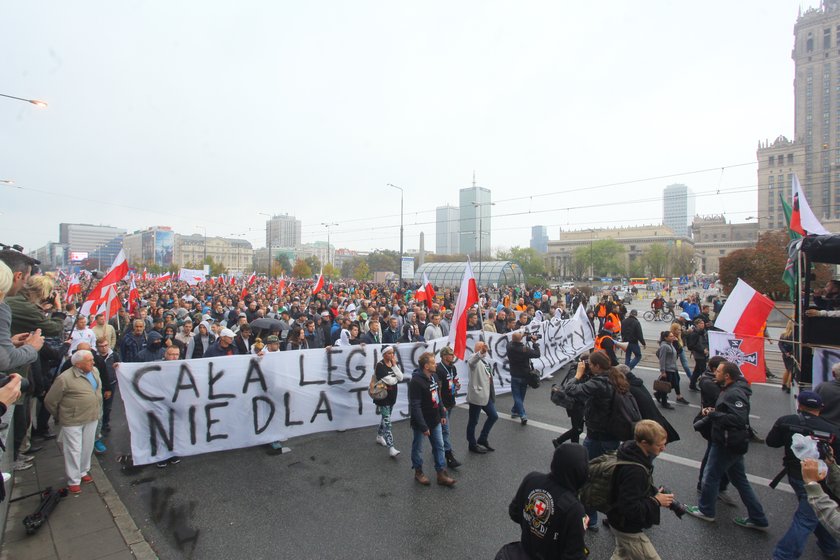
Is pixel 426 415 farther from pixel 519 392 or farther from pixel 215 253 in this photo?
pixel 215 253

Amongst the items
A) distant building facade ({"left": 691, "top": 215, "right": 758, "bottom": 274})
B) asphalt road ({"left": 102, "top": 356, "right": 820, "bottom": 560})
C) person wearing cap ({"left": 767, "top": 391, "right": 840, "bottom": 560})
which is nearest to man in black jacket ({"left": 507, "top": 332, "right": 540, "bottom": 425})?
asphalt road ({"left": 102, "top": 356, "right": 820, "bottom": 560})

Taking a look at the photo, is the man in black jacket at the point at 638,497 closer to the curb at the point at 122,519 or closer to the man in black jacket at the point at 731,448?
the man in black jacket at the point at 731,448

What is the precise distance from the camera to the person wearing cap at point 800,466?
366 cm

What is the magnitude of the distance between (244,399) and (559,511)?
517 centimetres

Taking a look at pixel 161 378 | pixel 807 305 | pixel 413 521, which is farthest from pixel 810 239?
pixel 161 378

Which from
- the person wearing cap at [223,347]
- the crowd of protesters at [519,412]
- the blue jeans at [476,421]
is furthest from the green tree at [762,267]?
the person wearing cap at [223,347]

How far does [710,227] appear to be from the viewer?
106375 mm

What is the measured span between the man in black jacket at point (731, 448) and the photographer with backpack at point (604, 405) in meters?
0.81

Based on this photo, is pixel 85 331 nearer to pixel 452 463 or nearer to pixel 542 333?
pixel 452 463

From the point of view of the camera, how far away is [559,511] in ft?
8.09

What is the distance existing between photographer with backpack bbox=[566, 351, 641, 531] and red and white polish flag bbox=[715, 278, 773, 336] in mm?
3397

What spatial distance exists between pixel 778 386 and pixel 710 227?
11516 cm

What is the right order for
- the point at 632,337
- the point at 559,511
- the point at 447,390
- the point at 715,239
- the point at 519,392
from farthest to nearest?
the point at 715,239 → the point at 632,337 → the point at 519,392 → the point at 447,390 → the point at 559,511

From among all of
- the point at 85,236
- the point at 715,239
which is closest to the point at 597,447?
the point at 715,239
